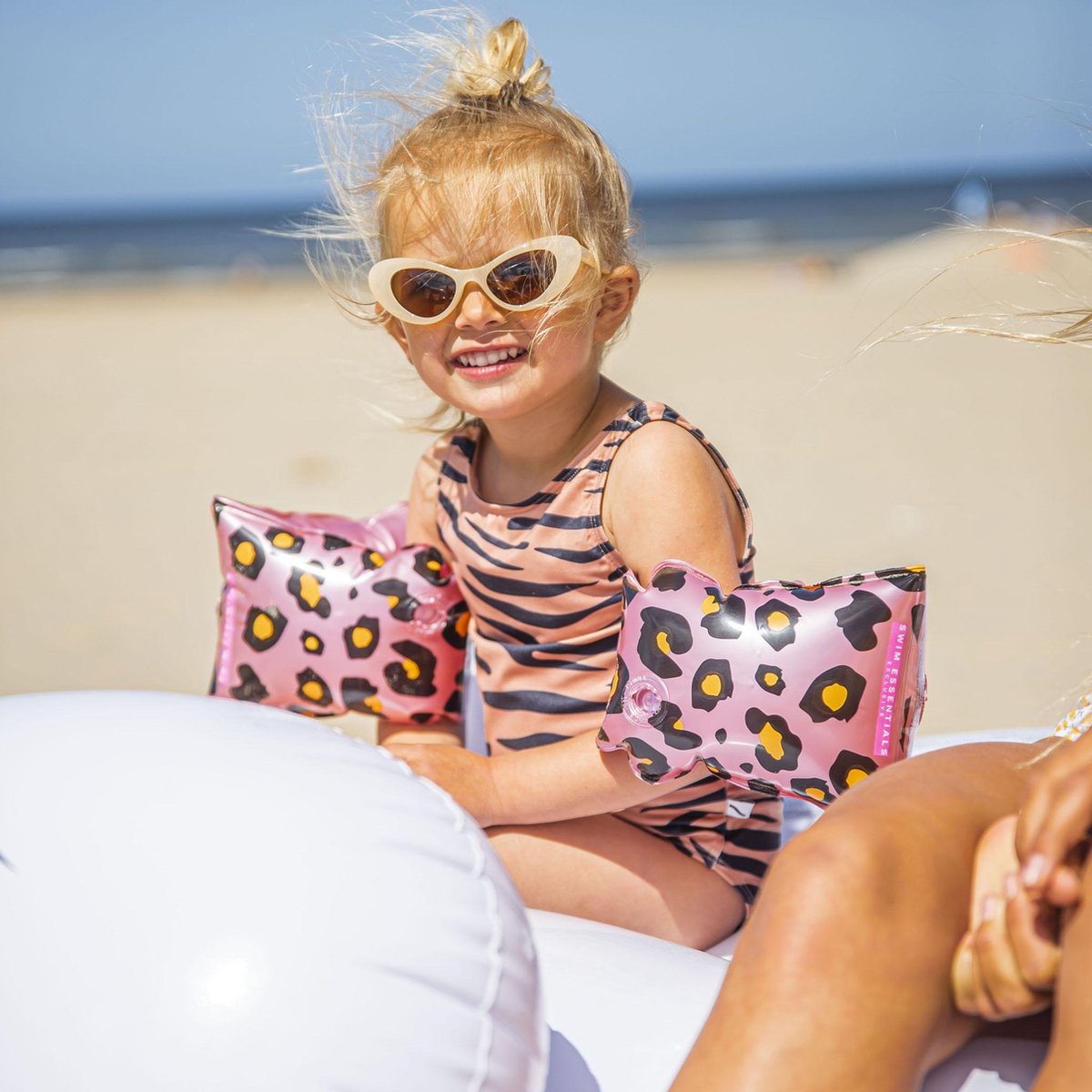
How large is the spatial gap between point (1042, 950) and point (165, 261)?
69.6 ft

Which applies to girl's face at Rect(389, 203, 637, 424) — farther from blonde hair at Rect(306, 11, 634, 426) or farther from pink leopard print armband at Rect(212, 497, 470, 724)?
pink leopard print armband at Rect(212, 497, 470, 724)

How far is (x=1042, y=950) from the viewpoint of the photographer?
3.18ft

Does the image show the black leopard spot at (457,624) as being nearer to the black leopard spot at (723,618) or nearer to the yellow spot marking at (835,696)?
the black leopard spot at (723,618)

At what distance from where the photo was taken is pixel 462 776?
1752 millimetres

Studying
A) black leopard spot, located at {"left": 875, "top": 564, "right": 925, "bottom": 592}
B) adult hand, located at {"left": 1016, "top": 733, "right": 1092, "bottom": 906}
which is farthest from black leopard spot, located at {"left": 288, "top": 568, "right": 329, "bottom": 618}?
adult hand, located at {"left": 1016, "top": 733, "right": 1092, "bottom": 906}

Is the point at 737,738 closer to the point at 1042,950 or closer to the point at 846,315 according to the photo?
the point at 1042,950

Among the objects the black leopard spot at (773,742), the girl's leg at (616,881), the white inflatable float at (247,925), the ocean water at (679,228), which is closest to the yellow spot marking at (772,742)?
the black leopard spot at (773,742)

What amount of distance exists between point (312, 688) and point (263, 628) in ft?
0.42

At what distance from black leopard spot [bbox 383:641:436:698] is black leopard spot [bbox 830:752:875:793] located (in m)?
0.75

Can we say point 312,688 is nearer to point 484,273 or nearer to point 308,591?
point 308,591

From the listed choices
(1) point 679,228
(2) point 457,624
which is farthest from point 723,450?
(1) point 679,228

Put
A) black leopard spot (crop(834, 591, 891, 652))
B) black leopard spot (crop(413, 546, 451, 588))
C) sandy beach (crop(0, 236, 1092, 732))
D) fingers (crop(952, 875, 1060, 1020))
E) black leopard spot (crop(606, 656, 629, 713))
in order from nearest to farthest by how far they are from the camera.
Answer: fingers (crop(952, 875, 1060, 1020))
black leopard spot (crop(834, 591, 891, 652))
black leopard spot (crop(606, 656, 629, 713))
black leopard spot (crop(413, 546, 451, 588))
sandy beach (crop(0, 236, 1092, 732))

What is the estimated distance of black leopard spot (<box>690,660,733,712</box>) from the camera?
61.5 inches

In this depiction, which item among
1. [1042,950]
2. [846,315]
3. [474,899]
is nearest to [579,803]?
[474,899]
